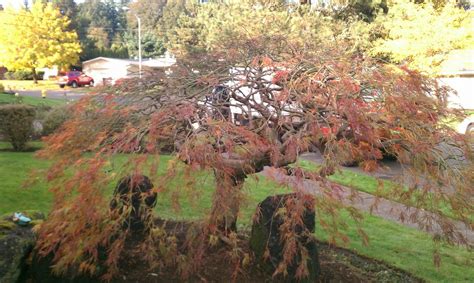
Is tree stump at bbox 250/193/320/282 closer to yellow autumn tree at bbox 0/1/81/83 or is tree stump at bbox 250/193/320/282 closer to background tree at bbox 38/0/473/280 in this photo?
background tree at bbox 38/0/473/280

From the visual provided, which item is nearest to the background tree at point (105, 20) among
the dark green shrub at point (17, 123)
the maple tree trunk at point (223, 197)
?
the dark green shrub at point (17, 123)

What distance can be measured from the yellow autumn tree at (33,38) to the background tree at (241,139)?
40.8 meters

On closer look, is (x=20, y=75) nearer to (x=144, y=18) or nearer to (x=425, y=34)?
(x=144, y=18)

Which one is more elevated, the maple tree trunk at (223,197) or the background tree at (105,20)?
the maple tree trunk at (223,197)

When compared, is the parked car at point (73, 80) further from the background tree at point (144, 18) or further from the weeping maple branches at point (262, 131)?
the weeping maple branches at point (262, 131)

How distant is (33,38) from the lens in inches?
1634

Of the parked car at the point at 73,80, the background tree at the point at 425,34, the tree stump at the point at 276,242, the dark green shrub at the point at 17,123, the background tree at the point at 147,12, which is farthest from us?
the background tree at the point at 147,12

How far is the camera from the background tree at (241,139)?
3.41 meters

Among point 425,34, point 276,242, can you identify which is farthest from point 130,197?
point 425,34

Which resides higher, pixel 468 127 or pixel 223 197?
pixel 223 197

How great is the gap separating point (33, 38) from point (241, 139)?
42.4m

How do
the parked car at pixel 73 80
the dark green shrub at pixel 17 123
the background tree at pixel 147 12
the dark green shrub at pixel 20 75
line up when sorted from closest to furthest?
the dark green shrub at pixel 17 123
the parked car at pixel 73 80
the dark green shrub at pixel 20 75
the background tree at pixel 147 12

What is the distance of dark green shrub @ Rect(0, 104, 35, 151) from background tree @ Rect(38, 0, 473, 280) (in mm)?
7858

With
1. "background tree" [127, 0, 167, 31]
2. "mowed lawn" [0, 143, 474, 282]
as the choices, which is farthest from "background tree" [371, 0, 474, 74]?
"background tree" [127, 0, 167, 31]
